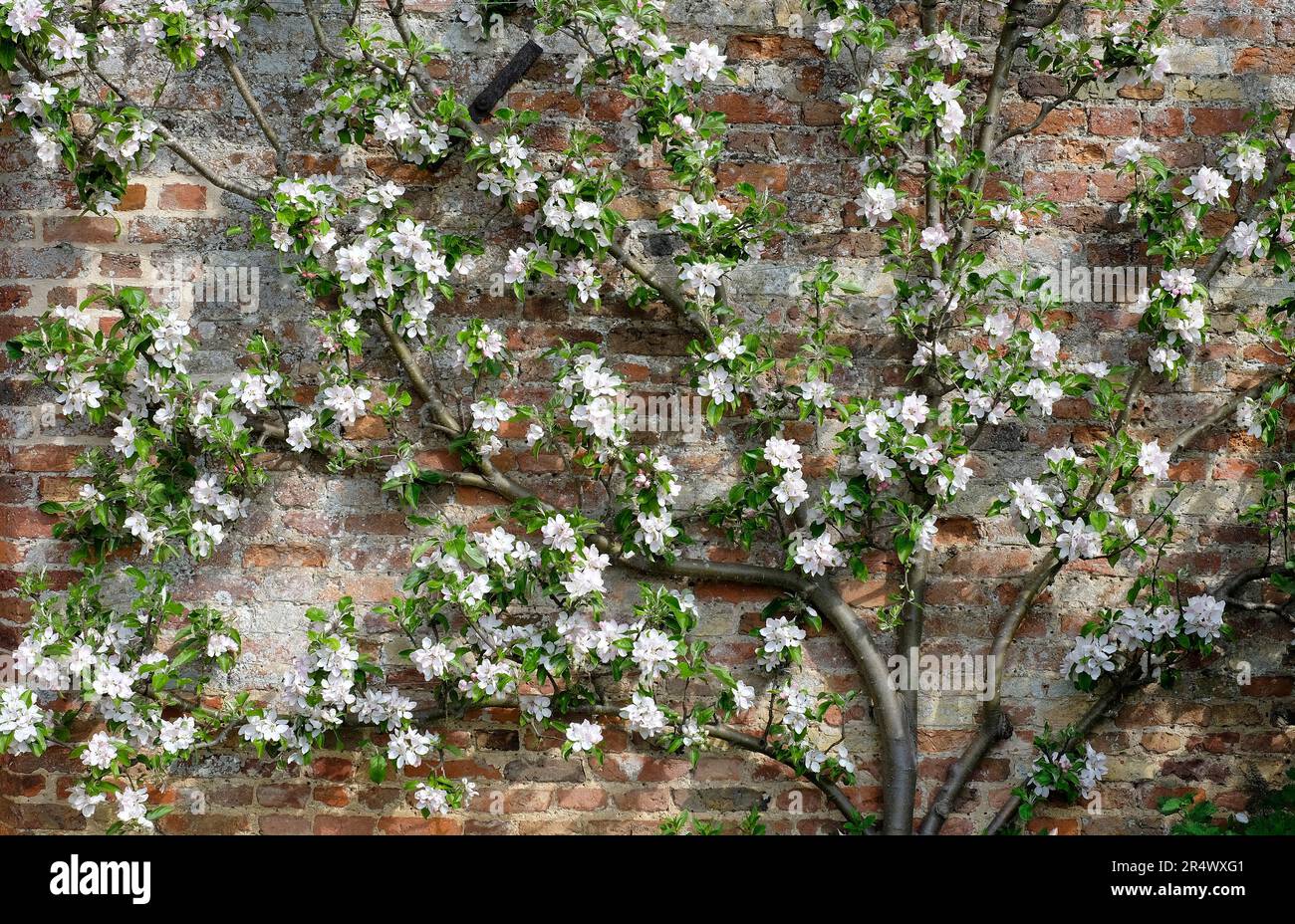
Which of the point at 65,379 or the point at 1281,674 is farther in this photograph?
the point at 1281,674

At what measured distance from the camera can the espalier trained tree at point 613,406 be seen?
8.50 feet

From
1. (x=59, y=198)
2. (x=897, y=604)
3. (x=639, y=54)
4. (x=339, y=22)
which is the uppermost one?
(x=339, y=22)

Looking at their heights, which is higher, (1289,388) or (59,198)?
(59,198)

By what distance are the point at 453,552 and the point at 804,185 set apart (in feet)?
4.00

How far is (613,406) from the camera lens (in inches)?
103

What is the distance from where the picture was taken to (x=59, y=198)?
2721 millimetres

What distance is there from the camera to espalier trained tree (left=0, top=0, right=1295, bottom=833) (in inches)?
102

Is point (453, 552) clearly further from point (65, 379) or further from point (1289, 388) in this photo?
point (1289, 388)

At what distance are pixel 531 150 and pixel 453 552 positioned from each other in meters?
0.99

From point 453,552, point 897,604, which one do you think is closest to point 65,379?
point 453,552

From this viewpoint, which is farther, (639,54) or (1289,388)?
(1289,388)

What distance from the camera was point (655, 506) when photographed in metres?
2.64

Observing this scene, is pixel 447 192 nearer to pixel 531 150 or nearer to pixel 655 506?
pixel 531 150

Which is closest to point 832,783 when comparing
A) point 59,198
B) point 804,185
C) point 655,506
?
point 655,506
